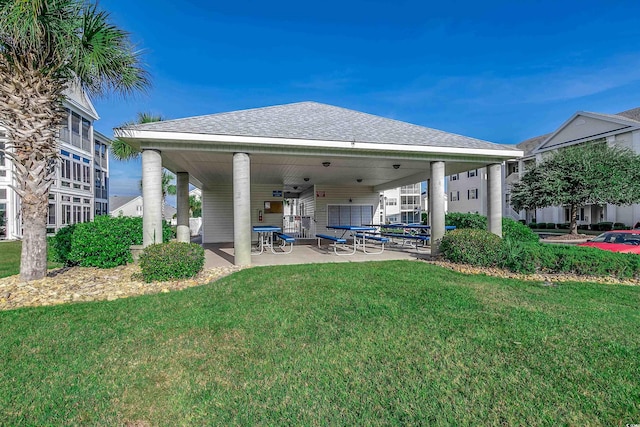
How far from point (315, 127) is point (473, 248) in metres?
5.58

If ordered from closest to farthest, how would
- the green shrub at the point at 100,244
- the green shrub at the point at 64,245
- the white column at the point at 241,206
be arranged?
the green shrub at the point at 100,244
the green shrub at the point at 64,245
the white column at the point at 241,206

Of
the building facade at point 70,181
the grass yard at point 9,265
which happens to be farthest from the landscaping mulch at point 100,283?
the building facade at point 70,181

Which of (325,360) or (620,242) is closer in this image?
(325,360)

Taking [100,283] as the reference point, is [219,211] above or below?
above

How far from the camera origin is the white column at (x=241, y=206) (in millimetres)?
7867

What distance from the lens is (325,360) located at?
304cm

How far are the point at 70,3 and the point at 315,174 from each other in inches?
357

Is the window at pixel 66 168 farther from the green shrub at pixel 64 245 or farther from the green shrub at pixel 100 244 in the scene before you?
the green shrub at pixel 100 244

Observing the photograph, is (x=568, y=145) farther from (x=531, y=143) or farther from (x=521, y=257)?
(x=521, y=257)

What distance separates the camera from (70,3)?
6.04 meters

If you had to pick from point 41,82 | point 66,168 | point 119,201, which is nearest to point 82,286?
point 41,82

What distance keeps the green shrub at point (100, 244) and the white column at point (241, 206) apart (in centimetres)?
291

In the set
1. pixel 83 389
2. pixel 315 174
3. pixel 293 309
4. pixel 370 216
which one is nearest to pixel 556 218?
pixel 370 216

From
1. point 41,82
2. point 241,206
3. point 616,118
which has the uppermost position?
point 616,118
